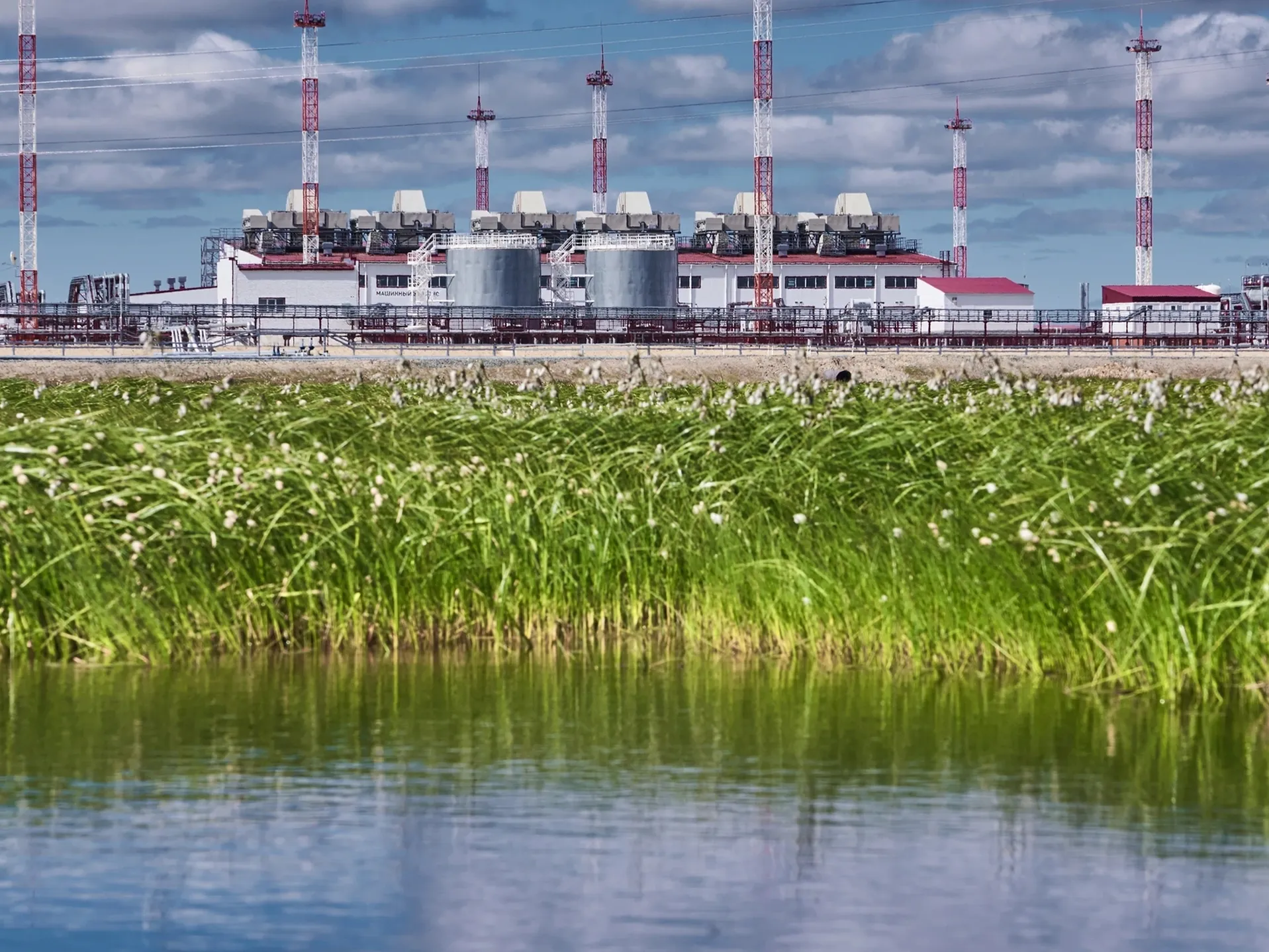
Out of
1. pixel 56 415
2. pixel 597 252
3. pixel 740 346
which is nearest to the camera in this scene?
pixel 56 415

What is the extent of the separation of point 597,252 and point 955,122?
30.3m

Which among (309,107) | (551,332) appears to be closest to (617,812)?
(551,332)

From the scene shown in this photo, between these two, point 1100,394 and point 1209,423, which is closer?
point 1209,423

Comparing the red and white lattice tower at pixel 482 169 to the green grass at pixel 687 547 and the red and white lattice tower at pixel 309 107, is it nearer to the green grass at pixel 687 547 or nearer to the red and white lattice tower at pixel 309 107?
the red and white lattice tower at pixel 309 107

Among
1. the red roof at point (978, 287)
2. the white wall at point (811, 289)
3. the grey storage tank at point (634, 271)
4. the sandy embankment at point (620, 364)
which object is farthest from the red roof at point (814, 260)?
the sandy embankment at point (620, 364)

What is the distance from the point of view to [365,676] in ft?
35.8

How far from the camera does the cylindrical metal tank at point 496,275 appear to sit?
3757 inches

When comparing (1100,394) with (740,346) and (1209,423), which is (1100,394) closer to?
(1209,423)

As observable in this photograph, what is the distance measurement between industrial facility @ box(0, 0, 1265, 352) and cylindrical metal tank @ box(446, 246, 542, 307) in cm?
Result: 10

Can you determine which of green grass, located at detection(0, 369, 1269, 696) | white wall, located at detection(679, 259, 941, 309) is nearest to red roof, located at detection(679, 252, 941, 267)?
white wall, located at detection(679, 259, 941, 309)

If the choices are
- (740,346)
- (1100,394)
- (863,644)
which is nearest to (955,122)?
(740,346)

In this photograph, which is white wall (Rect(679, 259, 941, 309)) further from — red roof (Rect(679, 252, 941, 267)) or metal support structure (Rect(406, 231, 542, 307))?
metal support structure (Rect(406, 231, 542, 307))

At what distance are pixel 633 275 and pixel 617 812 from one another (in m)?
89.7

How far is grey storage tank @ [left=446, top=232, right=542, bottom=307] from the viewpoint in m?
95.4
